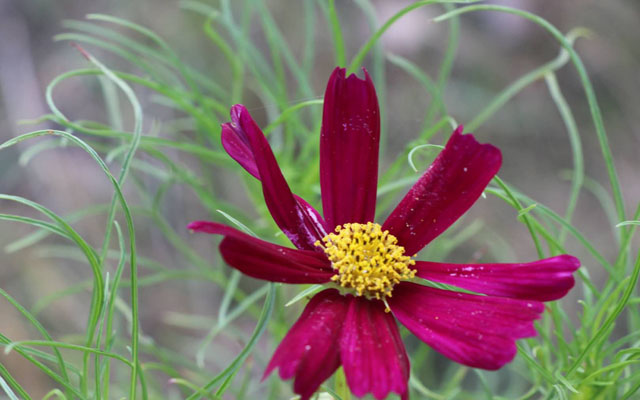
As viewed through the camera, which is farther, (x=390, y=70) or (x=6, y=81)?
(x=390, y=70)

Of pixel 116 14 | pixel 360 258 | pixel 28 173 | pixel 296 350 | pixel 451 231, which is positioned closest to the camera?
pixel 296 350

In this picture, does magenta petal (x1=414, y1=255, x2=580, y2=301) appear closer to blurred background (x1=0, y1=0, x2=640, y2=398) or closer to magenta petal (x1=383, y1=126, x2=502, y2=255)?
magenta petal (x1=383, y1=126, x2=502, y2=255)

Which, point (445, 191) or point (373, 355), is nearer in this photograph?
point (373, 355)

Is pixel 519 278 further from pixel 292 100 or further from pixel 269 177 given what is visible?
pixel 292 100

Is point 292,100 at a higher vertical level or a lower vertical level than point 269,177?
higher

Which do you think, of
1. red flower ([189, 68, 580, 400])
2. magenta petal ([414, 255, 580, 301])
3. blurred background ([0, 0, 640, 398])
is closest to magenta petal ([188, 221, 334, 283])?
red flower ([189, 68, 580, 400])

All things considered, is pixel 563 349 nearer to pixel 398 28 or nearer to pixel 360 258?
pixel 360 258

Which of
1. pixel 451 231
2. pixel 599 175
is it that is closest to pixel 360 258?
pixel 451 231

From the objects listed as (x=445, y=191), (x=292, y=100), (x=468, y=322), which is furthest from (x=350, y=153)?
(x=292, y=100)
